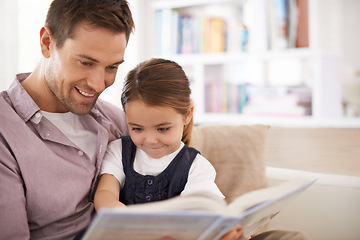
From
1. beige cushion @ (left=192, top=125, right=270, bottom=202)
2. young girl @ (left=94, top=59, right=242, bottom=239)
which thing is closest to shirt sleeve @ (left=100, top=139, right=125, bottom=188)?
young girl @ (left=94, top=59, right=242, bottom=239)

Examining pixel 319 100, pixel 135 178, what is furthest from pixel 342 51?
pixel 135 178

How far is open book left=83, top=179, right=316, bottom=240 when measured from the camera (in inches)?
25.3

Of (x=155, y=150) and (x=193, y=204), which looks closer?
(x=193, y=204)

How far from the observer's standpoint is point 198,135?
1549mm

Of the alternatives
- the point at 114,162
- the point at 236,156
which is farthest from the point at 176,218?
the point at 236,156

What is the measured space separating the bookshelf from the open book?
2.08 meters

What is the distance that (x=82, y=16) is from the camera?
1.17 metres

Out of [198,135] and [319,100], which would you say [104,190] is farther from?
[319,100]

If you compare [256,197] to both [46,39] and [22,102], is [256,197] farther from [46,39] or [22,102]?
[46,39]

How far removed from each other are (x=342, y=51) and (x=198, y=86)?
2162 millimetres

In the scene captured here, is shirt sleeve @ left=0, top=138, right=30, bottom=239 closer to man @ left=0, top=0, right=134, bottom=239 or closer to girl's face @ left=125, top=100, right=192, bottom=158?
man @ left=0, top=0, right=134, bottom=239

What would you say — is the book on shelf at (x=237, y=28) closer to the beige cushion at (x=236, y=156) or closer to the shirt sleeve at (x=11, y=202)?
the beige cushion at (x=236, y=156)

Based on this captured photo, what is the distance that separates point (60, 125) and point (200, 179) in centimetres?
51

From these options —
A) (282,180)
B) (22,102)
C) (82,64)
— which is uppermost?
(82,64)
